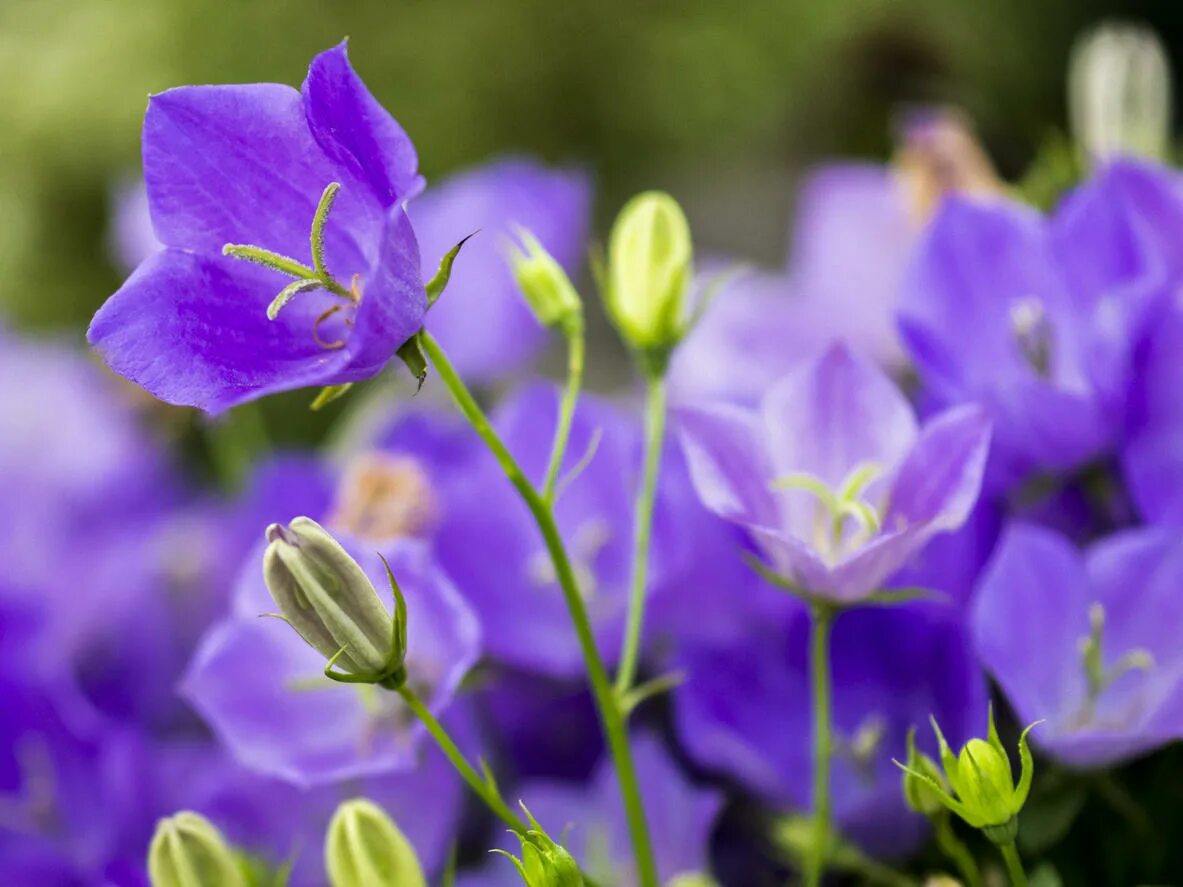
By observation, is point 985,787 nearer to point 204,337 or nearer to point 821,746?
point 821,746

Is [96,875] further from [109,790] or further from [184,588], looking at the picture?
[184,588]

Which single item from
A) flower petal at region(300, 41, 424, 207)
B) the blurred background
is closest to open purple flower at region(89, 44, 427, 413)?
flower petal at region(300, 41, 424, 207)

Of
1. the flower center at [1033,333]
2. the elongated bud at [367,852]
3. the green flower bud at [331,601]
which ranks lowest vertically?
the elongated bud at [367,852]

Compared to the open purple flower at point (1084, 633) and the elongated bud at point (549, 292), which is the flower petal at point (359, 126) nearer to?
the elongated bud at point (549, 292)

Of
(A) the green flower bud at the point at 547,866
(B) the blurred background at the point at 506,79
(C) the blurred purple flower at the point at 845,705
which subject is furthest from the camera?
(B) the blurred background at the point at 506,79

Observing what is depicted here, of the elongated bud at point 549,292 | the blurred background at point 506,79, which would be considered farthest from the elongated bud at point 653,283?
the blurred background at point 506,79

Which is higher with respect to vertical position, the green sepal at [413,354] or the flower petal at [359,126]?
the flower petal at [359,126]
